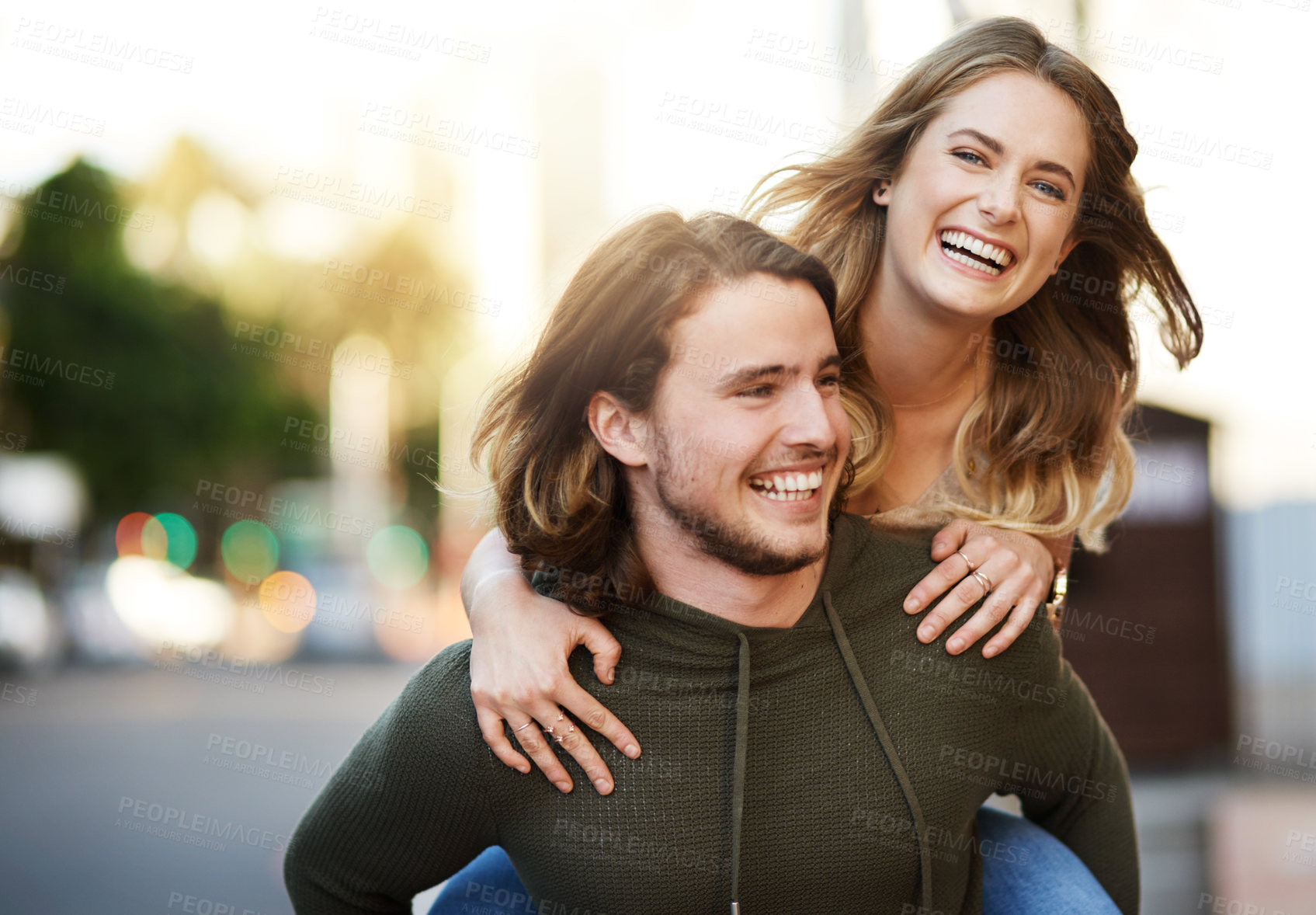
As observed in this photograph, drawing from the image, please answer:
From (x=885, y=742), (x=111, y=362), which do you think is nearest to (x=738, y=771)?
(x=885, y=742)

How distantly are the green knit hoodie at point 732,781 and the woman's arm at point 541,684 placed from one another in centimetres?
5

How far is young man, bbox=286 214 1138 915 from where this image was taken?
259 centimetres

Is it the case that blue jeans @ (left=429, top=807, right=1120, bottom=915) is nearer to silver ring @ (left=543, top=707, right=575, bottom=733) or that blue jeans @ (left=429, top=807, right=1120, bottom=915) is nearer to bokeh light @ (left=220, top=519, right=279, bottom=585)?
silver ring @ (left=543, top=707, right=575, bottom=733)

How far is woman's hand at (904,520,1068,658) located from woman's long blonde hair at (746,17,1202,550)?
27 cm

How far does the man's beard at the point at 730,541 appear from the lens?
8.62 feet

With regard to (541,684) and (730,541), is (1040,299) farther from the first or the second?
(541,684)

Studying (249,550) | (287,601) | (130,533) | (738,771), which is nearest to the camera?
(738,771)

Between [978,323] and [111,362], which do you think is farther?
[111,362]

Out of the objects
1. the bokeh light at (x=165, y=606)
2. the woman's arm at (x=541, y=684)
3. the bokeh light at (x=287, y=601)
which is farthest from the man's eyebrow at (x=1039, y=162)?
the bokeh light at (x=287, y=601)

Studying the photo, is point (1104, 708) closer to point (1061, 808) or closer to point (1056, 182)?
point (1061, 808)

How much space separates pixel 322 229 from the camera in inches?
1023

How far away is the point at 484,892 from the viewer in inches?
110

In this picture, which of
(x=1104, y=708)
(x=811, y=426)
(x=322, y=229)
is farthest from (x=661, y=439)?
(x=322, y=229)

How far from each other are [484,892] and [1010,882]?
4.02 feet
